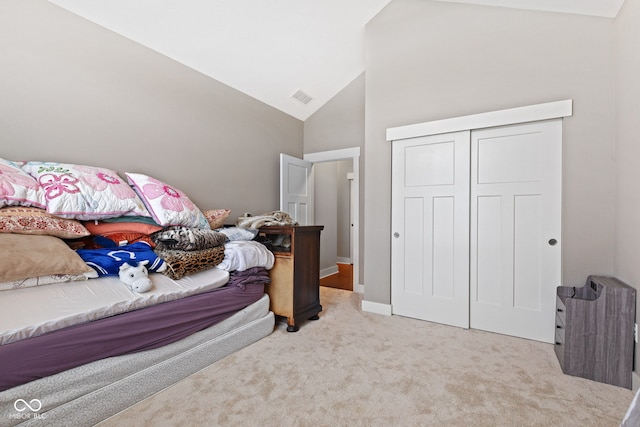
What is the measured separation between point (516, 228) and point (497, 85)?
123cm

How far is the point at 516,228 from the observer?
2.48 m

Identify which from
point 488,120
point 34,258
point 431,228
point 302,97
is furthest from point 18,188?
point 488,120

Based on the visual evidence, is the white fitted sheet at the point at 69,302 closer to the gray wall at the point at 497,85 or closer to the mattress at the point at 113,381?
the mattress at the point at 113,381

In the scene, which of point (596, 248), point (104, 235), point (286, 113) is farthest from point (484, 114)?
point (104, 235)

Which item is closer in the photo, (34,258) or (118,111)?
(34,258)

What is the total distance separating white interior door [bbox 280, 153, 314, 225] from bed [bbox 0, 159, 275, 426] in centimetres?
164

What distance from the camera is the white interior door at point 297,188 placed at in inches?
154

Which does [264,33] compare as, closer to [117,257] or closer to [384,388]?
[117,257]

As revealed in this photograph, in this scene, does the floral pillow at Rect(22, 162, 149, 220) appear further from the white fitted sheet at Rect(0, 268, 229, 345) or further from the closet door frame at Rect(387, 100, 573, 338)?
the closet door frame at Rect(387, 100, 573, 338)

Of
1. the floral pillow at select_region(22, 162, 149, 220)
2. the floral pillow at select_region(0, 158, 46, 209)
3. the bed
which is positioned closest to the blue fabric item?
the bed

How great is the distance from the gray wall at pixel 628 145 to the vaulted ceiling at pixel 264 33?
1.02 ft

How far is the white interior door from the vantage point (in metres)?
3.91

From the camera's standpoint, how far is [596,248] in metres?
2.17

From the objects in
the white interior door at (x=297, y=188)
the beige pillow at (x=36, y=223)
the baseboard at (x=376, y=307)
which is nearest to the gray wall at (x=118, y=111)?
the white interior door at (x=297, y=188)
